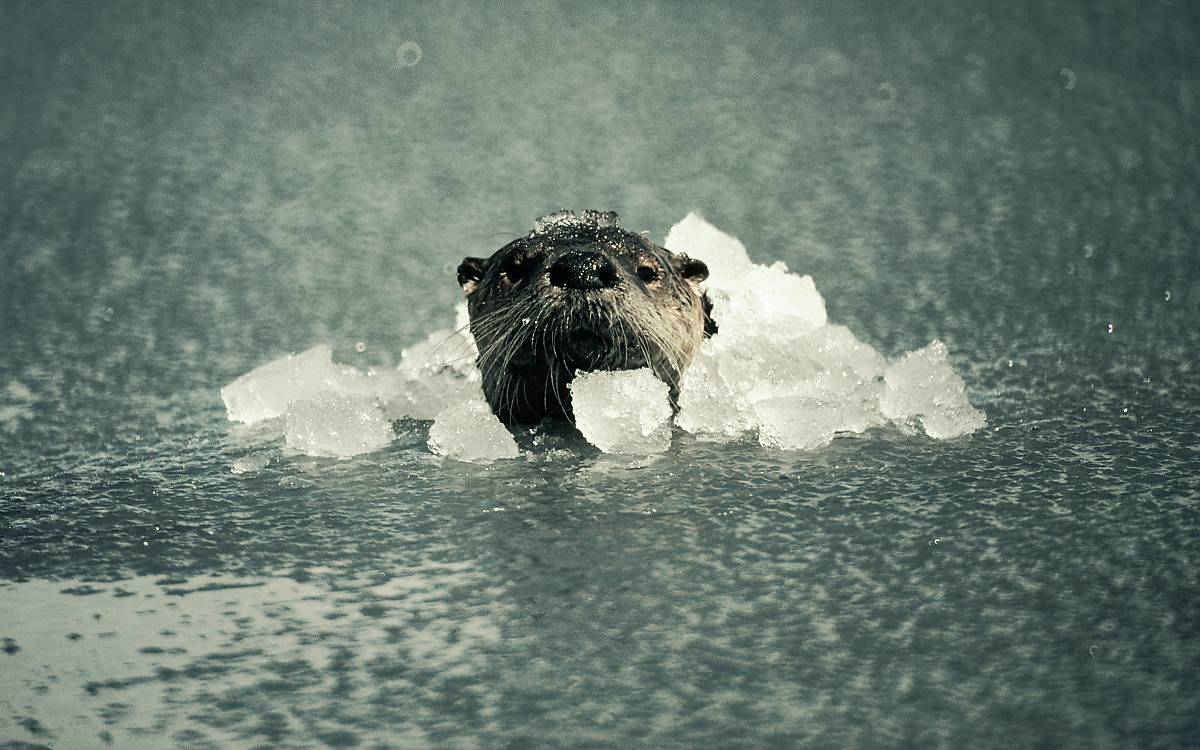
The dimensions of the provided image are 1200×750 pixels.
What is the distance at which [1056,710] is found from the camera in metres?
2.45

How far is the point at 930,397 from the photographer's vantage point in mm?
4180

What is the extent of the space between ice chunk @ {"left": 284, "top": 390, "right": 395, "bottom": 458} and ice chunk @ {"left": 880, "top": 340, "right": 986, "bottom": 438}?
4.92 feet

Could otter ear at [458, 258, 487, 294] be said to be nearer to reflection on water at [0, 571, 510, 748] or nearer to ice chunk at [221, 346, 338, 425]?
ice chunk at [221, 346, 338, 425]

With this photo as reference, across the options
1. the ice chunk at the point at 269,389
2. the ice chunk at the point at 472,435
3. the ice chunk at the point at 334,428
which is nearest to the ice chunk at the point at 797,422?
the ice chunk at the point at 472,435

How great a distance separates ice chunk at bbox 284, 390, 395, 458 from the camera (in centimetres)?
419

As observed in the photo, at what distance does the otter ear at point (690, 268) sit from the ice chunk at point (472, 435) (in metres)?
0.95

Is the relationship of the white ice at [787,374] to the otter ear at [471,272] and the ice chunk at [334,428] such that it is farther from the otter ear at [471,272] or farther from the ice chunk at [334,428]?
the ice chunk at [334,428]

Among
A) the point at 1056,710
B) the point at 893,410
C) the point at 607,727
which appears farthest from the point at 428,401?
the point at 1056,710

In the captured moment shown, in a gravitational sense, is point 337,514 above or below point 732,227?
below

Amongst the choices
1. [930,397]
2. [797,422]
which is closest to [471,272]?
[797,422]

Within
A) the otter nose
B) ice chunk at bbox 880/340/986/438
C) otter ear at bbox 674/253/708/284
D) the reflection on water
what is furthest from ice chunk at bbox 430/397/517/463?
ice chunk at bbox 880/340/986/438

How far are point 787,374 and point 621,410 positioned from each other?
694 millimetres

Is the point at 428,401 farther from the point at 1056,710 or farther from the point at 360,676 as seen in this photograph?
the point at 1056,710

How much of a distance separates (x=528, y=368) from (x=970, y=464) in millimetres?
1310
